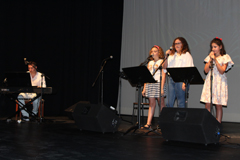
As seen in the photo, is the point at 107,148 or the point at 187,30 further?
the point at 187,30

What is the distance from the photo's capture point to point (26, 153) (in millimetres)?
2742

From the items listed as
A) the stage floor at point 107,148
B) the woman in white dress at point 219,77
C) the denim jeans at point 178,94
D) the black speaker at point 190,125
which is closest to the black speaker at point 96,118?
the stage floor at point 107,148

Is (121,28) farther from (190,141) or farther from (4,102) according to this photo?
(190,141)

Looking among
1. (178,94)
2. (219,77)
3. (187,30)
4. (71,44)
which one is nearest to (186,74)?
(178,94)

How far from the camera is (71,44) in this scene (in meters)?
7.85

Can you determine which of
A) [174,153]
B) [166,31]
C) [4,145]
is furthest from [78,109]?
[166,31]

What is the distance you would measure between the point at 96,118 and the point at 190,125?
1.44m

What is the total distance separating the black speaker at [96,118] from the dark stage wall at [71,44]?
2.99m

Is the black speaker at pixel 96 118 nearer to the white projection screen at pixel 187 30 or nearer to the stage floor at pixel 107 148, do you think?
the stage floor at pixel 107 148

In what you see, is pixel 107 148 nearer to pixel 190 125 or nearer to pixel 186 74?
pixel 190 125

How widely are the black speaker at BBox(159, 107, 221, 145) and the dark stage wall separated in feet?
13.7

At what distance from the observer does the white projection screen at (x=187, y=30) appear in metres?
6.13

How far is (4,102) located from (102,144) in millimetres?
4742

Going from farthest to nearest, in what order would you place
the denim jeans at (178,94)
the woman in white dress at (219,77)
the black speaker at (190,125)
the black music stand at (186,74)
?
the denim jeans at (178,94), the woman in white dress at (219,77), the black music stand at (186,74), the black speaker at (190,125)
